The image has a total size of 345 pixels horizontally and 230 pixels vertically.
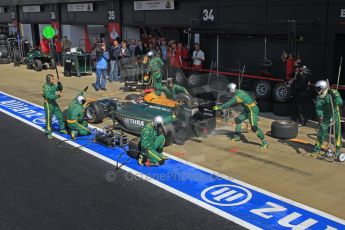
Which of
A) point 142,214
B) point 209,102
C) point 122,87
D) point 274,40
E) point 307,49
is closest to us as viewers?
point 142,214

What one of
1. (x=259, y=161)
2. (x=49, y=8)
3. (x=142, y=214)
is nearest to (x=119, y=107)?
(x=259, y=161)

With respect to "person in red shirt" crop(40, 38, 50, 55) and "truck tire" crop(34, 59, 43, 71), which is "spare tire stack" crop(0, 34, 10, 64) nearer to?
"person in red shirt" crop(40, 38, 50, 55)

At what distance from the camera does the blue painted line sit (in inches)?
287

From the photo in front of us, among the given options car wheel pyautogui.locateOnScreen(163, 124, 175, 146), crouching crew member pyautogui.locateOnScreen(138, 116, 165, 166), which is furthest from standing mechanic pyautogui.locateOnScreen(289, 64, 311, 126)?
crouching crew member pyautogui.locateOnScreen(138, 116, 165, 166)

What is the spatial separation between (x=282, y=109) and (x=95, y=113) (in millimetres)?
6151

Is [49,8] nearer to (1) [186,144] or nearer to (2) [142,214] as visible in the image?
(1) [186,144]

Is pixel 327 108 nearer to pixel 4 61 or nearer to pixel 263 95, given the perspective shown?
pixel 263 95

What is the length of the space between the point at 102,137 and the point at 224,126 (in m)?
3.90

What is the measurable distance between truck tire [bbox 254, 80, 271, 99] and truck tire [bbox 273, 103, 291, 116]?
0.70 meters

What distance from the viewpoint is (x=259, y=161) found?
1012 centimetres

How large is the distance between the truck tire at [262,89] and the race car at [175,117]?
286 centimetres

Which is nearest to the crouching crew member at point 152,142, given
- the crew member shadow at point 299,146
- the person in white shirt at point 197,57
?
the crew member shadow at point 299,146

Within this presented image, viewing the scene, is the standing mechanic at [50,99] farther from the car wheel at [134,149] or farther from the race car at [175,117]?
the car wheel at [134,149]

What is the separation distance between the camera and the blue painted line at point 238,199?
23.9 feet
